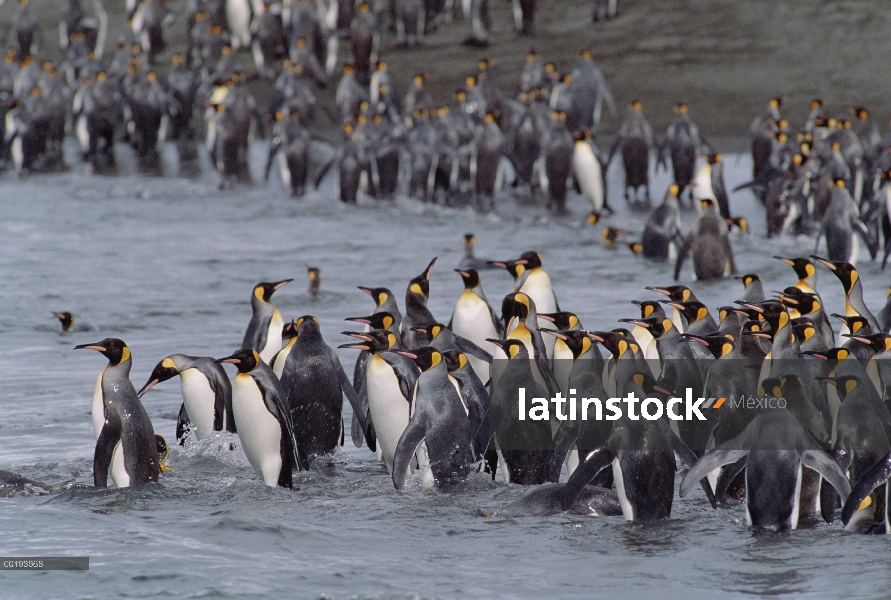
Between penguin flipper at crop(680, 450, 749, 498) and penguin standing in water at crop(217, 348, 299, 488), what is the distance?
78.2 inches

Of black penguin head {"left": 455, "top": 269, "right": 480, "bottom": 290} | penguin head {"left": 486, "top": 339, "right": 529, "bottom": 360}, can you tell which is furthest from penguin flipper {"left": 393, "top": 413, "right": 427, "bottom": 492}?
black penguin head {"left": 455, "top": 269, "right": 480, "bottom": 290}

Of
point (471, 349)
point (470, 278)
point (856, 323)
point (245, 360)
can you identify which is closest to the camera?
point (245, 360)

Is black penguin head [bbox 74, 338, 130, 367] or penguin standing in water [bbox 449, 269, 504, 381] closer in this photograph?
black penguin head [bbox 74, 338, 130, 367]

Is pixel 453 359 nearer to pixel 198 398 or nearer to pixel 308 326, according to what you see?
pixel 308 326

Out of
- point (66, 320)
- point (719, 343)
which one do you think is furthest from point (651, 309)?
point (66, 320)

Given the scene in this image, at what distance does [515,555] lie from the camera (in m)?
4.81

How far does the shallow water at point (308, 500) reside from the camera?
4523 mm

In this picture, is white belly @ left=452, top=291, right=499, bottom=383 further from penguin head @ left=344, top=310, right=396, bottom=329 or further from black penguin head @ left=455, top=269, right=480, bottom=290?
penguin head @ left=344, top=310, right=396, bottom=329

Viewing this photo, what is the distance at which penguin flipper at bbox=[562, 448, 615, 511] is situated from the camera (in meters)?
5.13

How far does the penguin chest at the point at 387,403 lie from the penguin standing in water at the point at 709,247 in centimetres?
525

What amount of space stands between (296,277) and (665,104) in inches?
300

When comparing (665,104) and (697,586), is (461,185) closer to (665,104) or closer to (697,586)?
(665,104)

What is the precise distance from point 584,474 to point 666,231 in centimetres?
696

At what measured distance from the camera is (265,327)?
7.47 m
